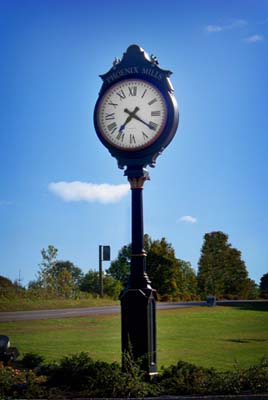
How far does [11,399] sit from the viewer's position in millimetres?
6961

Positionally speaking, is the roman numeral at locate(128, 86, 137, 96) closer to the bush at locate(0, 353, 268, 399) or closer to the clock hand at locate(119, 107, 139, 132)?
the clock hand at locate(119, 107, 139, 132)

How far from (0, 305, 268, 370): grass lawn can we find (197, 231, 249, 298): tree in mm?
26213

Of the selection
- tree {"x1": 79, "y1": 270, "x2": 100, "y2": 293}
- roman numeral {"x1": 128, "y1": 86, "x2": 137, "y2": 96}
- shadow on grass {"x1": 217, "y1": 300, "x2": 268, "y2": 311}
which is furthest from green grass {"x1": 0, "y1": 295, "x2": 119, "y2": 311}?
tree {"x1": 79, "y1": 270, "x2": 100, "y2": 293}

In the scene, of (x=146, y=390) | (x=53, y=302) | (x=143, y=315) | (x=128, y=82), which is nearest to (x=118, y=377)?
(x=146, y=390)

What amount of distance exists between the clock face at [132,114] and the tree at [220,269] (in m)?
36.4

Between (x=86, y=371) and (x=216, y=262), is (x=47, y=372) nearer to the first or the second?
(x=86, y=371)

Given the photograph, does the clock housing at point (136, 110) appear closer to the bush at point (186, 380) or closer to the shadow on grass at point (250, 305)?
the bush at point (186, 380)

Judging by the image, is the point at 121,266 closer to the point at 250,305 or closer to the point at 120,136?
the point at 250,305

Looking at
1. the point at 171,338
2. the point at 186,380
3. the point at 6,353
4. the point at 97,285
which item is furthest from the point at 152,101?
the point at 97,285

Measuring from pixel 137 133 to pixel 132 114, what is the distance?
0.93 ft

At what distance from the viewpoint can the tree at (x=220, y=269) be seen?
45.3 meters

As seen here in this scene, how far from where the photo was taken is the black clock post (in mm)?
8414

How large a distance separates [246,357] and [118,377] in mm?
3414

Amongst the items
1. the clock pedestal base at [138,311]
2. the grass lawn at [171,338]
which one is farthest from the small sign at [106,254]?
the clock pedestal base at [138,311]
